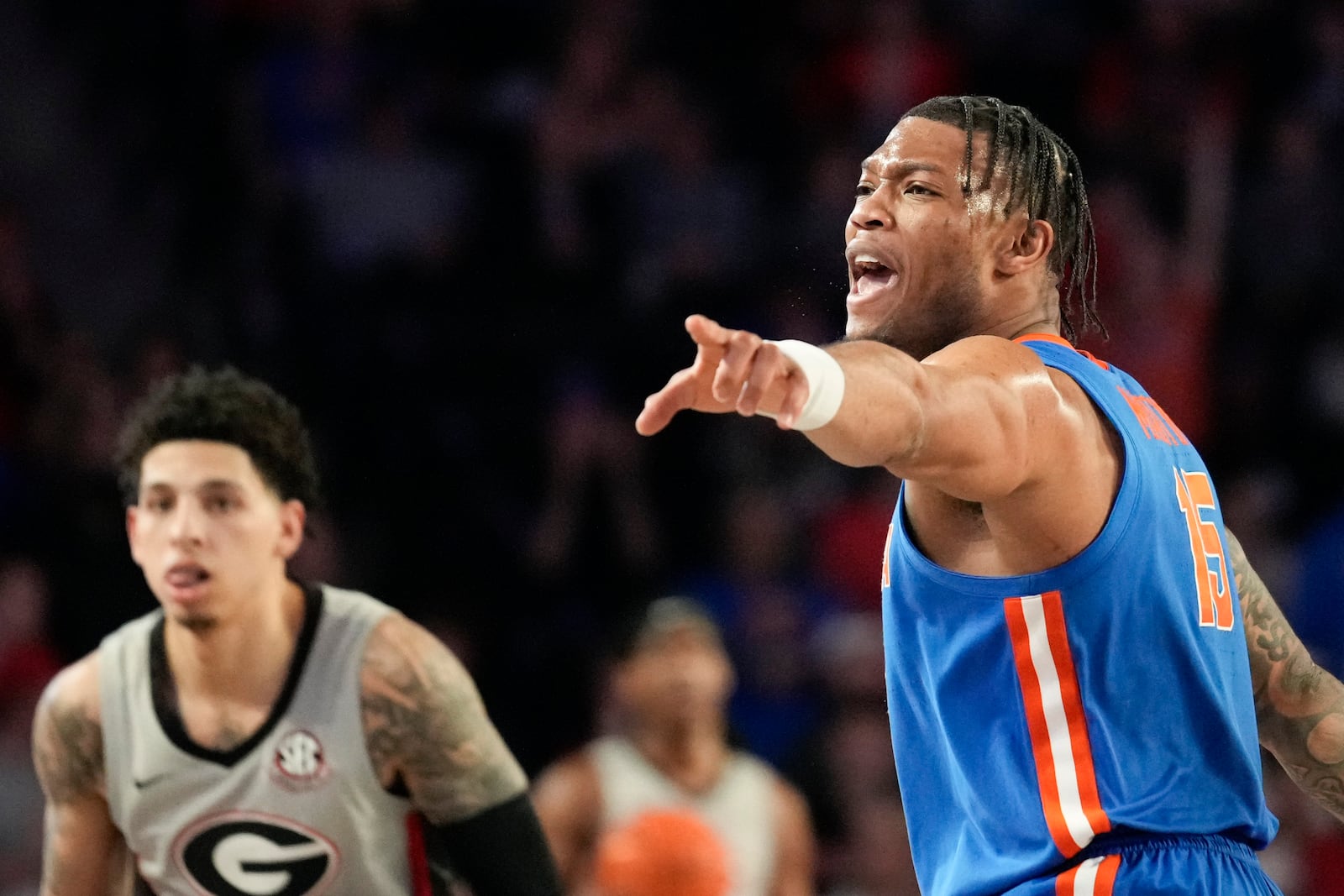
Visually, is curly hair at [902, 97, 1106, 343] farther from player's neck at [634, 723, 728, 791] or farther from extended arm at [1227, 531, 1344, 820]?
player's neck at [634, 723, 728, 791]

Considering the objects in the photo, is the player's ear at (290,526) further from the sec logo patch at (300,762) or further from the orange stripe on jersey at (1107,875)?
the orange stripe on jersey at (1107,875)

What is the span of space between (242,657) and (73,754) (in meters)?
0.42

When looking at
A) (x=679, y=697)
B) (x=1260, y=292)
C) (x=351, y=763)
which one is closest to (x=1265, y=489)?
(x=1260, y=292)

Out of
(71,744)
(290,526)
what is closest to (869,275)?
(290,526)

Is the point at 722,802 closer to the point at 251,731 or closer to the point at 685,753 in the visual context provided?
the point at 685,753

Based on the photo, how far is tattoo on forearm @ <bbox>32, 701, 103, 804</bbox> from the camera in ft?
12.0

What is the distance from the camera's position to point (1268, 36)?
7234 millimetres

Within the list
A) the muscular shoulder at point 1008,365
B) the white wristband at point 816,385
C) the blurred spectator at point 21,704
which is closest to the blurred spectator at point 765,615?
the blurred spectator at point 21,704

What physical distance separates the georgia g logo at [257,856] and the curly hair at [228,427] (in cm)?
72

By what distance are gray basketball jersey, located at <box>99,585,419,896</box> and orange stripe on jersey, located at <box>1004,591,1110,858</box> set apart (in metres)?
1.64

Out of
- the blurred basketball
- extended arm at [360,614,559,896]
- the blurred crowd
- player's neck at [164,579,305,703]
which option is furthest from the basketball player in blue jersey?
the blurred crowd

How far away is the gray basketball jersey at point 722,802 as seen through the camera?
216 inches

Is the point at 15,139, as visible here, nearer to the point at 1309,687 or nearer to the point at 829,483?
the point at 829,483

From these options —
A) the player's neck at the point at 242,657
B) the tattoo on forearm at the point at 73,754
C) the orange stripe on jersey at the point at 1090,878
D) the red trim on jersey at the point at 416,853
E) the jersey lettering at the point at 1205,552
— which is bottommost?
the red trim on jersey at the point at 416,853
